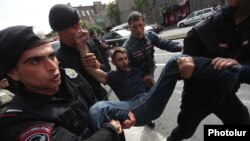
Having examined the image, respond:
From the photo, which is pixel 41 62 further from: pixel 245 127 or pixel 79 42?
pixel 245 127

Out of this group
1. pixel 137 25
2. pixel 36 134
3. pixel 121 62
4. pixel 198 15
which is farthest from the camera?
pixel 198 15

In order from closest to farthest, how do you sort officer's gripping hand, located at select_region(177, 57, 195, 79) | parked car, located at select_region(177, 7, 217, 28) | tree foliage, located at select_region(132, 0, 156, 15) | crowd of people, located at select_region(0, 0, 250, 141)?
crowd of people, located at select_region(0, 0, 250, 141) < officer's gripping hand, located at select_region(177, 57, 195, 79) < parked car, located at select_region(177, 7, 217, 28) < tree foliage, located at select_region(132, 0, 156, 15)

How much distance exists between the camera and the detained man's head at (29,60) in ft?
5.97

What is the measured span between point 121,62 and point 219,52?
1264mm

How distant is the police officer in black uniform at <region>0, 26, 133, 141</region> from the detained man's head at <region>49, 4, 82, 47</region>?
808 millimetres

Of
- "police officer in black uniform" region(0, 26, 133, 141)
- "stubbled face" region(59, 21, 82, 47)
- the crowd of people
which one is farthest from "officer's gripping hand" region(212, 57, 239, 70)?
"stubbled face" region(59, 21, 82, 47)

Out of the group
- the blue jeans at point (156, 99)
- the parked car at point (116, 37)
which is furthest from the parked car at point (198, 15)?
the blue jeans at point (156, 99)

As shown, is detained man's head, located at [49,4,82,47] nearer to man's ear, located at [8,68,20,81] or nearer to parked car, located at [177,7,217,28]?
man's ear, located at [8,68,20,81]

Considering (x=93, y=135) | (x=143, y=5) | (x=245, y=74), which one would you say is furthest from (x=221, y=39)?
(x=143, y=5)

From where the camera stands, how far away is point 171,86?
2.77m

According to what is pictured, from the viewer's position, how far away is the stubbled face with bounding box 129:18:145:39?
14.1 ft

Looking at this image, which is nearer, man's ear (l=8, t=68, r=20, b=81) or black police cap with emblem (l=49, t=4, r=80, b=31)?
man's ear (l=8, t=68, r=20, b=81)

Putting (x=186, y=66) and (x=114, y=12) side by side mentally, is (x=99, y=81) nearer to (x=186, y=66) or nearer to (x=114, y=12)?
(x=186, y=66)

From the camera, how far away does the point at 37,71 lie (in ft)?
6.26
